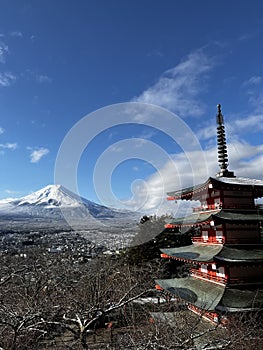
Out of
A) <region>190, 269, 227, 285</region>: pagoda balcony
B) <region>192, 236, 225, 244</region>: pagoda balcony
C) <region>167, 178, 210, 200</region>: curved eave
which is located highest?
<region>167, 178, 210, 200</region>: curved eave

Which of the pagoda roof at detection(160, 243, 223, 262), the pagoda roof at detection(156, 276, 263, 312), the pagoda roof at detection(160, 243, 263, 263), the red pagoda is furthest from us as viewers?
the pagoda roof at detection(160, 243, 223, 262)

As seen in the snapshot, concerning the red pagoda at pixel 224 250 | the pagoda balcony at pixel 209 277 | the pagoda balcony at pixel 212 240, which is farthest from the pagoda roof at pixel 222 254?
the pagoda balcony at pixel 209 277

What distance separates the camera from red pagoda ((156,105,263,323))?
34.3 ft

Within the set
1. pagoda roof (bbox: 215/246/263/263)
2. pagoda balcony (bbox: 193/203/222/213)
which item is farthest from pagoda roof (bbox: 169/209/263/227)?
pagoda roof (bbox: 215/246/263/263)

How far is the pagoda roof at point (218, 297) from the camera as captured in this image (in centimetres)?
991

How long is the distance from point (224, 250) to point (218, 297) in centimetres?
178

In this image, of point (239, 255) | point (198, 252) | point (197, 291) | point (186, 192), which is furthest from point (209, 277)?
point (186, 192)

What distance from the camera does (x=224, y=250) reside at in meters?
11.3

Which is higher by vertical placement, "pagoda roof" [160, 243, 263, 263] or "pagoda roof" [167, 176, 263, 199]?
"pagoda roof" [167, 176, 263, 199]

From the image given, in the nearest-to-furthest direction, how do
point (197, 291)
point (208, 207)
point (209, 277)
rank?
point (197, 291)
point (209, 277)
point (208, 207)

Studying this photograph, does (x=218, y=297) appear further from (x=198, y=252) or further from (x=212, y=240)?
(x=212, y=240)

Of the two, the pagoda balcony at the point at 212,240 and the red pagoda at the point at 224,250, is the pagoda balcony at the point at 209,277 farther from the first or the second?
the pagoda balcony at the point at 212,240

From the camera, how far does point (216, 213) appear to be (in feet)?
38.2

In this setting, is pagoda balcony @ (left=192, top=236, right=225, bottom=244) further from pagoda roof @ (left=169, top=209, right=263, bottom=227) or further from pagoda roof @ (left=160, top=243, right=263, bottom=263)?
pagoda roof @ (left=169, top=209, right=263, bottom=227)
